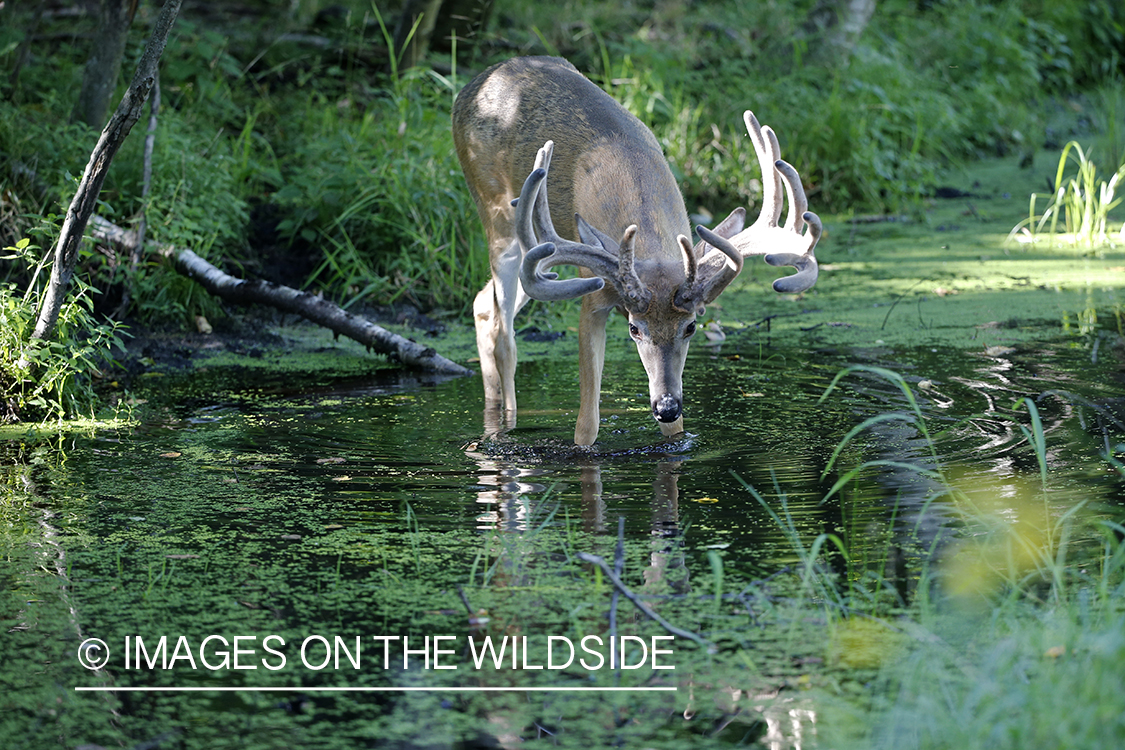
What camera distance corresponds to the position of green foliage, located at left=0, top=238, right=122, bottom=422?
20.3 feet

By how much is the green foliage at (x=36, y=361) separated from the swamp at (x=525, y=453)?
32 millimetres

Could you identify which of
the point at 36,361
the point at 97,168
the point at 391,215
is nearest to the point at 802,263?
the point at 97,168

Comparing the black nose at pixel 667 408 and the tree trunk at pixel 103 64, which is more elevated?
the tree trunk at pixel 103 64

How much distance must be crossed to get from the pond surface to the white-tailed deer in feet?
1.38

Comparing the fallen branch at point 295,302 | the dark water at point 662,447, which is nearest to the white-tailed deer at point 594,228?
the dark water at point 662,447

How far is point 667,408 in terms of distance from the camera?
556cm

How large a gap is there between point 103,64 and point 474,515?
212 inches

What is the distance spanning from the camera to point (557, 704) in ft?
10.8

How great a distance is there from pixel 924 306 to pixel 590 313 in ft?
13.4

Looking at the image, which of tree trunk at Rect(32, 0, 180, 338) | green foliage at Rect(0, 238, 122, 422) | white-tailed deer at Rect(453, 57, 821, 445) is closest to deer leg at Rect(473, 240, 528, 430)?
white-tailed deer at Rect(453, 57, 821, 445)

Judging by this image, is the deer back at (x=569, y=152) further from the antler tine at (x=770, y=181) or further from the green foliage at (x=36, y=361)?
the green foliage at (x=36, y=361)

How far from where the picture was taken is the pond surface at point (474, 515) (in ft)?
10.8

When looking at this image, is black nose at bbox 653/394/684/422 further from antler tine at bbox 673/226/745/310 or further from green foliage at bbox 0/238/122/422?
green foliage at bbox 0/238/122/422

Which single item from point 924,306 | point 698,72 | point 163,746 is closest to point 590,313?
point 163,746
